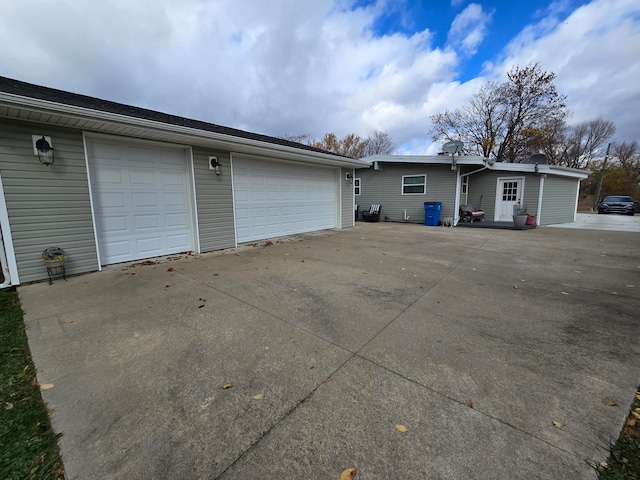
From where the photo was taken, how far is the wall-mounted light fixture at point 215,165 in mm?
6574

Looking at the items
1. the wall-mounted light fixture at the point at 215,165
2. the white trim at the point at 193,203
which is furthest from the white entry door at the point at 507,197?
the white trim at the point at 193,203

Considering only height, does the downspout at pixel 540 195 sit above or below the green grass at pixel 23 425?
above

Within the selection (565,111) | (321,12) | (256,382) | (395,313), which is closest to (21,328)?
(256,382)

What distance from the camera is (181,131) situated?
5.41 meters

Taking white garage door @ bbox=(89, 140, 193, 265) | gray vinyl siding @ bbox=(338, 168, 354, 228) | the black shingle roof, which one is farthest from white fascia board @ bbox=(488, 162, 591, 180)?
white garage door @ bbox=(89, 140, 193, 265)

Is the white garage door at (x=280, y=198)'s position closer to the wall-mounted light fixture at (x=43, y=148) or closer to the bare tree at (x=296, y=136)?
the wall-mounted light fixture at (x=43, y=148)

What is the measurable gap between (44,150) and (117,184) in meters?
1.11

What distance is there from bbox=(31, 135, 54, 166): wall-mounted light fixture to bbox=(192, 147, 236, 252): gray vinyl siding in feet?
7.86

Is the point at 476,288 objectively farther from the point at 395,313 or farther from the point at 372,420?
the point at 372,420

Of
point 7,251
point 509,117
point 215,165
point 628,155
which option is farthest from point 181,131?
point 628,155

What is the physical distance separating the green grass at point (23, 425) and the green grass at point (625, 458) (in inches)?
105

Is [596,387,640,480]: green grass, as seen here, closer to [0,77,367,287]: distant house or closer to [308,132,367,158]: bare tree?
[0,77,367,287]: distant house

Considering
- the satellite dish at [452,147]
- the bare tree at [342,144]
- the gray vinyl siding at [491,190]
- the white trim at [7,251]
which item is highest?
the bare tree at [342,144]

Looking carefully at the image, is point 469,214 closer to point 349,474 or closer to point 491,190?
point 491,190
